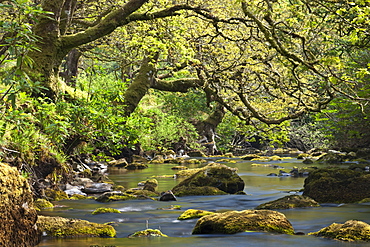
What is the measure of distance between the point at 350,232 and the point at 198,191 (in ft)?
23.6

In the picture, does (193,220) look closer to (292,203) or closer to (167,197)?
(292,203)

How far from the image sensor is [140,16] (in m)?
13.7

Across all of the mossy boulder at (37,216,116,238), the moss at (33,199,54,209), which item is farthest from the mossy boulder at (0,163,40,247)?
the moss at (33,199,54,209)

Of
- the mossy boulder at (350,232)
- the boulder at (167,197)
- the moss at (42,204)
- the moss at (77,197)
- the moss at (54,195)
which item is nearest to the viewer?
the mossy boulder at (350,232)

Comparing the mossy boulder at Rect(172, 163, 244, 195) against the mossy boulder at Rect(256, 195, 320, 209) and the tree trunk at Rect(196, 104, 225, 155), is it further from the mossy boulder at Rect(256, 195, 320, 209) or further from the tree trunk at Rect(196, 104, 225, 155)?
the tree trunk at Rect(196, 104, 225, 155)

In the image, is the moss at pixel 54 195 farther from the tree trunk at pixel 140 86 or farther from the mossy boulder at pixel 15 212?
the tree trunk at pixel 140 86

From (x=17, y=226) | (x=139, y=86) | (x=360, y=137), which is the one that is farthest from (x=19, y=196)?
(x=360, y=137)

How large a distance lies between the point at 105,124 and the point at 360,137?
72.3 ft

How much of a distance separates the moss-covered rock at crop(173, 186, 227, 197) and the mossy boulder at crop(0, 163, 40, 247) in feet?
23.8

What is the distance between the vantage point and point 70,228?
7.17 meters

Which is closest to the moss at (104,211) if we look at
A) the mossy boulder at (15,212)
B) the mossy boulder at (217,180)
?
the mossy boulder at (15,212)

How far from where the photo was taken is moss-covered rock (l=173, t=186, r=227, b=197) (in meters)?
13.4

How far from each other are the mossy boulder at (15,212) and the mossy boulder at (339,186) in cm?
778

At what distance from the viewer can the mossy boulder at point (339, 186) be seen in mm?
11047
